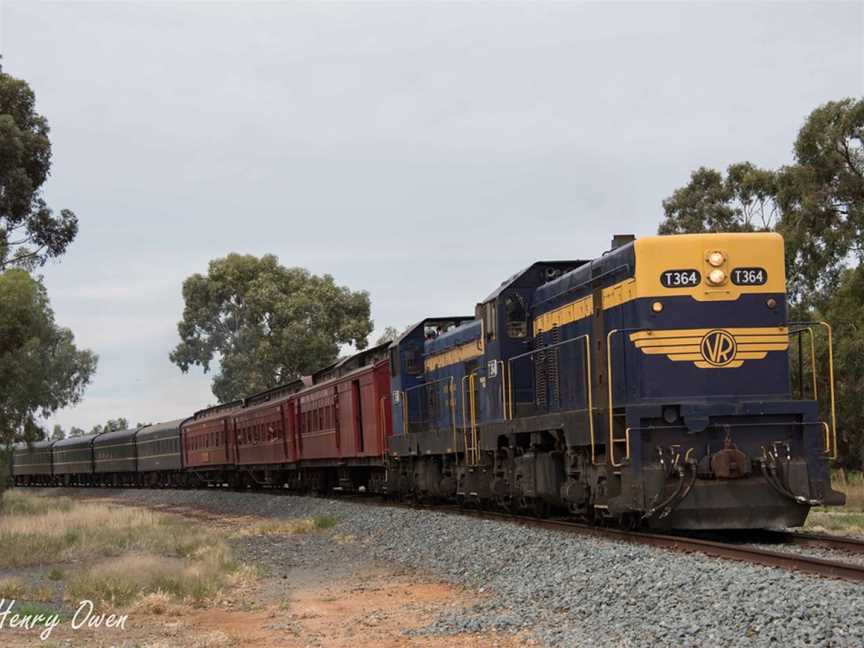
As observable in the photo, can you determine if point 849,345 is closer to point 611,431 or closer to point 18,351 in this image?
point 611,431

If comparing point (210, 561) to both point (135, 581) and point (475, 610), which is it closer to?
point (135, 581)

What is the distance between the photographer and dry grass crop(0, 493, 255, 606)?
1259cm

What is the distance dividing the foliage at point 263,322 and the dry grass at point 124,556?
3583 centimetres

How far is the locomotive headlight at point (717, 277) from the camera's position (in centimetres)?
1347

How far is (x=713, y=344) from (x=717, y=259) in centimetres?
104

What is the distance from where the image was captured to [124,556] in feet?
56.3

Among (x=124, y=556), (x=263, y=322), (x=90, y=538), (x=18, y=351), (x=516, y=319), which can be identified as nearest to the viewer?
(x=124, y=556)

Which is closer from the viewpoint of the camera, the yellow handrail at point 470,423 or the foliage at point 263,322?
the yellow handrail at point 470,423

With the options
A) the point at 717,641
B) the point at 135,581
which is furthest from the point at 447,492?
the point at 717,641

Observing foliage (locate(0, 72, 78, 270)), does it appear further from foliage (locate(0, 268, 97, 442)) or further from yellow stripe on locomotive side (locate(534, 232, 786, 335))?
yellow stripe on locomotive side (locate(534, 232, 786, 335))

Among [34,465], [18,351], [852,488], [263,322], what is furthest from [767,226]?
[34,465]

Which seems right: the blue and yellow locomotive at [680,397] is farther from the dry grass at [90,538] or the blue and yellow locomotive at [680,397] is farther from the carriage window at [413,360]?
the carriage window at [413,360]

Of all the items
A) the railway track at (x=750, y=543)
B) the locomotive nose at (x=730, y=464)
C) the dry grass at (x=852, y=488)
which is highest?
the locomotive nose at (x=730, y=464)

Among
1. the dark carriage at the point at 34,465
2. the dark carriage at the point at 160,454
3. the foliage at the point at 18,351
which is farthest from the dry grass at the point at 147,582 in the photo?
the dark carriage at the point at 34,465
